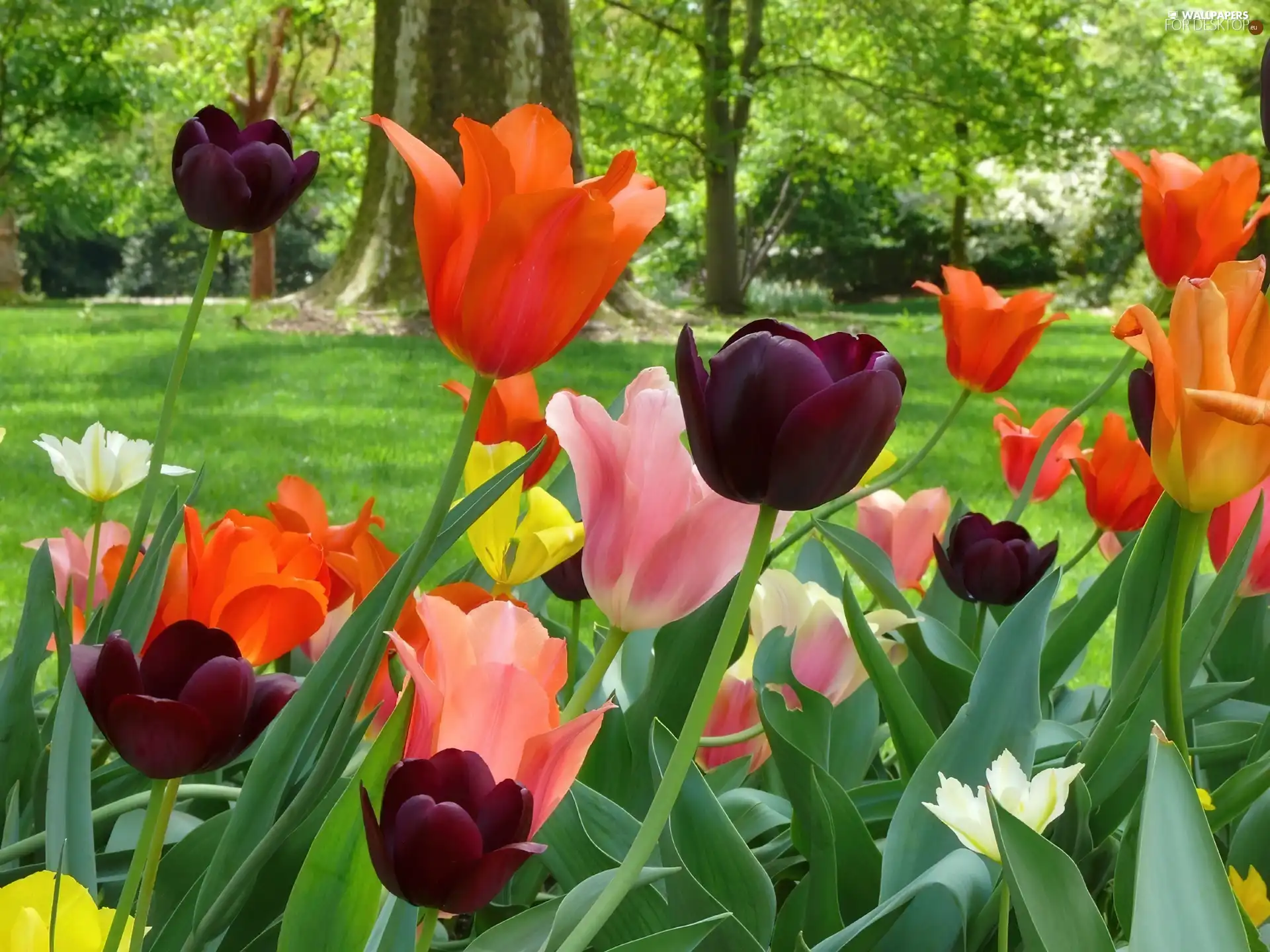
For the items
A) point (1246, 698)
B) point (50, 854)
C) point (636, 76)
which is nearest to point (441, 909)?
point (50, 854)

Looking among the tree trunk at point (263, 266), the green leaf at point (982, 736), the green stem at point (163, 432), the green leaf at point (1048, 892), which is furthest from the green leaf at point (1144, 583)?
the tree trunk at point (263, 266)

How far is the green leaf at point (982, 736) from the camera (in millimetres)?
606

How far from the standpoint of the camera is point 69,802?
1.76ft

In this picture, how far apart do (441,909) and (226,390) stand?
4812 millimetres

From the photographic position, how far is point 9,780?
0.73 metres

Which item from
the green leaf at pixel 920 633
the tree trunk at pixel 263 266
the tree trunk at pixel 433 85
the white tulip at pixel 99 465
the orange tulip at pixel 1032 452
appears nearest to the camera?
the green leaf at pixel 920 633

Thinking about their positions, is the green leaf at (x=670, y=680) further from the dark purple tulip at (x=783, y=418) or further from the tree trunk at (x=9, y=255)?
the tree trunk at (x=9, y=255)

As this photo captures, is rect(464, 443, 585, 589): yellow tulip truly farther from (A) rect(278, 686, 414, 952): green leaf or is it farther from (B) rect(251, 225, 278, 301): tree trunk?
(B) rect(251, 225, 278, 301): tree trunk

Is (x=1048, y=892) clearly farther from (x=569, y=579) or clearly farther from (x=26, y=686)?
(x=26, y=686)

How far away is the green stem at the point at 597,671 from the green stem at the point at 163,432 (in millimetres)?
239

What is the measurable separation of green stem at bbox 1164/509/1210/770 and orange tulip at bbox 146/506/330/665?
1.19ft

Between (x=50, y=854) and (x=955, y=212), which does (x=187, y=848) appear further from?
(x=955, y=212)

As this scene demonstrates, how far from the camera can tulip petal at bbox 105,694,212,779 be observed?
44 centimetres

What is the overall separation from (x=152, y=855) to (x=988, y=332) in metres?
0.83
